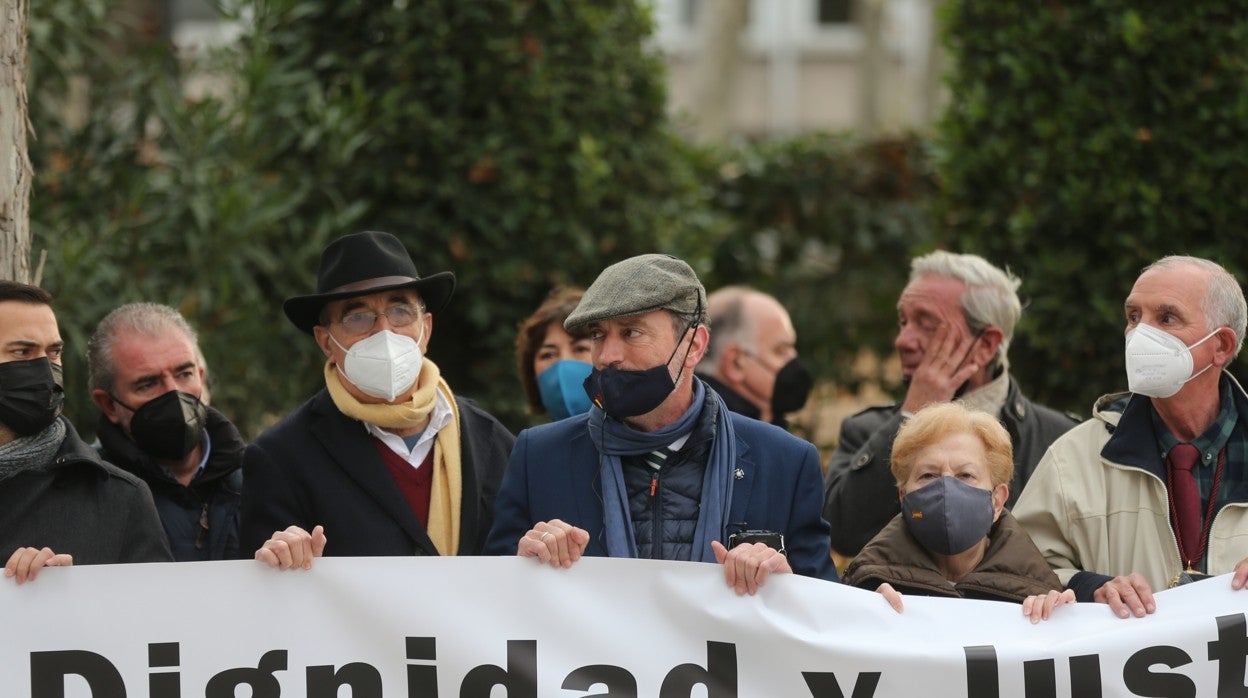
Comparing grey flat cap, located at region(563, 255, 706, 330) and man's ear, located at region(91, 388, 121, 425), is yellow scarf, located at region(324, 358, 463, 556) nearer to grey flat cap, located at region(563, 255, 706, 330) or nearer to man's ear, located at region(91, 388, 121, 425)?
grey flat cap, located at region(563, 255, 706, 330)

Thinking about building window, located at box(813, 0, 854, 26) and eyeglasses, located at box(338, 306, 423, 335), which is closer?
eyeglasses, located at box(338, 306, 423, 335)

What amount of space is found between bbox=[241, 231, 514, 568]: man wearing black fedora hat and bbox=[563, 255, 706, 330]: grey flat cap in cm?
62

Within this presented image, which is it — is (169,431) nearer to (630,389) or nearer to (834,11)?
(630,389)

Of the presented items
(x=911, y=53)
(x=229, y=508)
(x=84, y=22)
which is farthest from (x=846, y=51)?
(x=229, y=508)

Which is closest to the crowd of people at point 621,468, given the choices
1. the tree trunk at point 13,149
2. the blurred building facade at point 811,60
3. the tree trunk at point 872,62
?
the tree trunk at point 13,149

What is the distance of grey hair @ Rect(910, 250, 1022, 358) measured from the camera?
573 cm

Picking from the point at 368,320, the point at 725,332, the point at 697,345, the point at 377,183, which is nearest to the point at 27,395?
the point at 368,320

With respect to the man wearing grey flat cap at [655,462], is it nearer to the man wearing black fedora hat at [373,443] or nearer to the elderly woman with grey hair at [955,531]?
the elderly woman with grey hair at [955,531]

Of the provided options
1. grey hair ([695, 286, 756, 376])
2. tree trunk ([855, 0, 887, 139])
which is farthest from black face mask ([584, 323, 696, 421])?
tree trunk ([855, 0, 887, 139])

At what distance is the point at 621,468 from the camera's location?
4.32 metres

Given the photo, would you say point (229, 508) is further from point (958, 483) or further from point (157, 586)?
point (958, 483)

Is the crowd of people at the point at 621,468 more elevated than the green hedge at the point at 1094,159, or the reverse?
the green hedge at the point at 1094,159

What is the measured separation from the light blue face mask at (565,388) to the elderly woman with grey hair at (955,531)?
4.64 ft

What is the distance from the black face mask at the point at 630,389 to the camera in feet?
14.0
